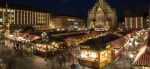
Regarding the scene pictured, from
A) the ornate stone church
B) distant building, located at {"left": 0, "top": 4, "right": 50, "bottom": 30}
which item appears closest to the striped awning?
distant building, located at {"left": 0, "top": 4, "right": 50, "bottom": 30}

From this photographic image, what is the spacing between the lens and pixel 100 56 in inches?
914

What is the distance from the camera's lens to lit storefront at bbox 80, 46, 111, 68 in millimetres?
23197

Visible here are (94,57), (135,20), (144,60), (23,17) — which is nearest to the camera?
(144,60)

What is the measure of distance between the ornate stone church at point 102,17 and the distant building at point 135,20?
1896 centimetres

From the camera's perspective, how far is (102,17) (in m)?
101

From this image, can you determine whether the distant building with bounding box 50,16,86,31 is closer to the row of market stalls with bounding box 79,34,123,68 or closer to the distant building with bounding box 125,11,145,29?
the distant building with bounding box 125,11,145,29

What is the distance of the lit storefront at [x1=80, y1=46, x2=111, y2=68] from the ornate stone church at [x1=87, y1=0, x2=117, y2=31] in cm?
7424

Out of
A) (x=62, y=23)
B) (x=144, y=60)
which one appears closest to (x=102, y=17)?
(x=62, y=23)

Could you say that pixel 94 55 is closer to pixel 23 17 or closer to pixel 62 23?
pixel 23 17

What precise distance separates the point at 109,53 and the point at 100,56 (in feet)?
9.75

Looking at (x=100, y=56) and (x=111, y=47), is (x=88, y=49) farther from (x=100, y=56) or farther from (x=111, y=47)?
(x=111, y=47)

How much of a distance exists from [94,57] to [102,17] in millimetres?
79453

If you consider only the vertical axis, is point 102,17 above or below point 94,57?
above

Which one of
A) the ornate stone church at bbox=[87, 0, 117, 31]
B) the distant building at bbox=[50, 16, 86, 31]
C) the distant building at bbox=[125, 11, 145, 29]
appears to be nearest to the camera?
the ornate stone church at bbox=[87, 0, 117, 31]
